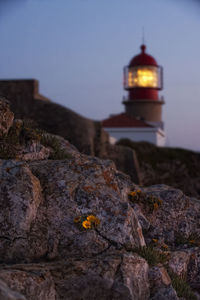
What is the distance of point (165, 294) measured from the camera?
513 cm

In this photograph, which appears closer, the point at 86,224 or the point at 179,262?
the point at 86,224

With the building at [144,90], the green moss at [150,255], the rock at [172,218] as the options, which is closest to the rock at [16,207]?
the green moss at [150,255]

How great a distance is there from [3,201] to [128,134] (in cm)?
4502

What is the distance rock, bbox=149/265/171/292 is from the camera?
539 cm

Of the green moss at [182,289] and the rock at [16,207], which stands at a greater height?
the rock at [16,207]

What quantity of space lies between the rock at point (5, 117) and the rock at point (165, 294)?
3.21m

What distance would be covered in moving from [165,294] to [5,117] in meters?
3.43

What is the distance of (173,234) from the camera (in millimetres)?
7195

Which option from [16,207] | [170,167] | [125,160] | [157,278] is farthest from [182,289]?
[170,167]

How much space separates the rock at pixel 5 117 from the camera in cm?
652

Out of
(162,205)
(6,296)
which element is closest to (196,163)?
(162,205)

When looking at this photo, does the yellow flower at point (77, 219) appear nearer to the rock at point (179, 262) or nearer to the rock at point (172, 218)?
the rock at point (179, 262)

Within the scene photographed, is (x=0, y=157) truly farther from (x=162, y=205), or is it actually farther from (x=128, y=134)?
(x=128, y=134)

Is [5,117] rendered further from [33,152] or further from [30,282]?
[30,282]
